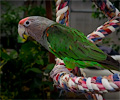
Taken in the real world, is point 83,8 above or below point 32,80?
above

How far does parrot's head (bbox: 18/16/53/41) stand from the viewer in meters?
0.23

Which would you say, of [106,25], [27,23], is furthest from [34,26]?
[106,25]

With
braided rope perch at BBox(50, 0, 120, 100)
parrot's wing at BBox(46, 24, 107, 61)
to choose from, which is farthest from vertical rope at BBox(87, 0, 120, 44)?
parrot's wing at BBox(46, 24, 107, 61)

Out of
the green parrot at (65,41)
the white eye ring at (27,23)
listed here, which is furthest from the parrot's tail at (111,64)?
the white eye ring at (27,23)

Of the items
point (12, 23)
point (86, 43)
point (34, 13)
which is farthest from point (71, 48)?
point (12, 23)

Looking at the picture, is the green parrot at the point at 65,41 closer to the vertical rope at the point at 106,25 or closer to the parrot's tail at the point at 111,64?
the parrot's tail at the point at 111,64

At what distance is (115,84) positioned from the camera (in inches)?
6.5

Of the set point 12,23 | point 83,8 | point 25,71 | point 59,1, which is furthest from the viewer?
point 12,23

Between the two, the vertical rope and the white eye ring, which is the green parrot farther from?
the vertical rope

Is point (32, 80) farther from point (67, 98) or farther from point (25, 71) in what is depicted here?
point (67, 98)

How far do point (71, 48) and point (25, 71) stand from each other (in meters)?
0.82

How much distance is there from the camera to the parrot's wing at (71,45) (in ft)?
0.71

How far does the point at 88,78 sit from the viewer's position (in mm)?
199

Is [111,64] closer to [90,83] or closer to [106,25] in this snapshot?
[90,83]
